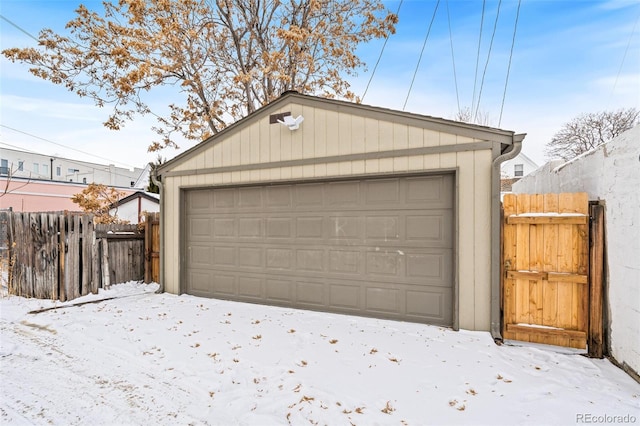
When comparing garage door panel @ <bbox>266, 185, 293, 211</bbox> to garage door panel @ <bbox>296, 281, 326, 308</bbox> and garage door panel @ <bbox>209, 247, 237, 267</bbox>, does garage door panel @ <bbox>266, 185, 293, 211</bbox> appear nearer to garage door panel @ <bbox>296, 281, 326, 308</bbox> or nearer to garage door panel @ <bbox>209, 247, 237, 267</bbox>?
garage door panel @ <bbox>209, 247, 237, 267</bbox>

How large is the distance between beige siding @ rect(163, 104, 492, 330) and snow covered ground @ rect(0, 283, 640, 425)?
887 millimetres

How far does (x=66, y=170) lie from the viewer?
29.8 m

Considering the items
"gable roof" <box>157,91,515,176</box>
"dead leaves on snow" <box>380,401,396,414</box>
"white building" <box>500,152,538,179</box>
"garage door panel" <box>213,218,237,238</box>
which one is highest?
"white building" <box>500,152,538,179</box>

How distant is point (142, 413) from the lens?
2498mm

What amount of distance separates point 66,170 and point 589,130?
39904 mm

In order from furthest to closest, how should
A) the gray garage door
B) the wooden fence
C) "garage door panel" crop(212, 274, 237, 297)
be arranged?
"garage door panel" crop(212, 274, 237, 297) < the wooden fence < the gray garage door

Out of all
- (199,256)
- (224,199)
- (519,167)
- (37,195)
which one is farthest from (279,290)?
(519,167)

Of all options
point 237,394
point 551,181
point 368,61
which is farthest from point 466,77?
point 237,394

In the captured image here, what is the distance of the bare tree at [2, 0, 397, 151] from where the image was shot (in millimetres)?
10156

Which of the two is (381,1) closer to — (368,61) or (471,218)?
(368,61)

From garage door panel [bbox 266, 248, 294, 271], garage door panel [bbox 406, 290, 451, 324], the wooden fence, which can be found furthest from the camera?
the wooden fence

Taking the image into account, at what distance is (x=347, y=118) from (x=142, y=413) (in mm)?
4344

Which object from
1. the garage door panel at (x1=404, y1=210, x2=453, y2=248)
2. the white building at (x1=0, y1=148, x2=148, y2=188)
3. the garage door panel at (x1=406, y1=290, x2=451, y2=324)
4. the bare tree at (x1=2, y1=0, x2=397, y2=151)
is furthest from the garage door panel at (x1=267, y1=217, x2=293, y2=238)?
the white building at (x1=0, y1=148, x2=148, y2=188)

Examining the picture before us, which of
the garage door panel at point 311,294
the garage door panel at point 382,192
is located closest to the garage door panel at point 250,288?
the garage door panel at point 311,294
